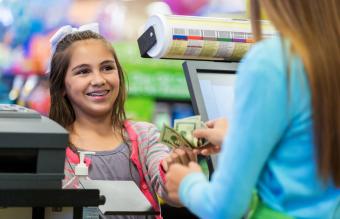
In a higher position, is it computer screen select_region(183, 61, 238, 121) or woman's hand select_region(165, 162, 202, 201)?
computer screen select_region(183, 61, 238, 121)

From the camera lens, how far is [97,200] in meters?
1.53

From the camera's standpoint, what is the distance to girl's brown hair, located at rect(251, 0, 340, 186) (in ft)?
3.93

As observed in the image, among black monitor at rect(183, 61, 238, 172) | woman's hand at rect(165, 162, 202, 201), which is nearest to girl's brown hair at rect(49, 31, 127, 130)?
black monitor at rect(183, 61, 238, 172)

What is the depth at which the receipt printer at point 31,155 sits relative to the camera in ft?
4.71

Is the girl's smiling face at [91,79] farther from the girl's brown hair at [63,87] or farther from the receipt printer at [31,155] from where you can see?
the receipt printer at [31,155]

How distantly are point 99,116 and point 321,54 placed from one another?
49.3 inches

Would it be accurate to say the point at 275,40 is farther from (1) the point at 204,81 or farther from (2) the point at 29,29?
(2) the point at 29,29

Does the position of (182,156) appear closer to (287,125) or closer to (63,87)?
(287,125)

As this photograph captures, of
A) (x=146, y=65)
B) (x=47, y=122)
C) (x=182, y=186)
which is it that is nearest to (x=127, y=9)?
(x=146, y=65)

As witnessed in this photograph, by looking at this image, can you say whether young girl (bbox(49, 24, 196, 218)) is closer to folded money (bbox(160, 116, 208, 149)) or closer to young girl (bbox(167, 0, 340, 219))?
folded money (bbox(160, 116, 208, 149))

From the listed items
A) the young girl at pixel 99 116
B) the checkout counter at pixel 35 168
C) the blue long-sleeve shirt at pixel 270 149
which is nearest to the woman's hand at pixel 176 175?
the blue long-sleeve shirt at pixel 270 149

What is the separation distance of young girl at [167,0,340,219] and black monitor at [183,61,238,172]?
2.55 feet

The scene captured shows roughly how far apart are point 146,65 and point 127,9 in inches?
13.4

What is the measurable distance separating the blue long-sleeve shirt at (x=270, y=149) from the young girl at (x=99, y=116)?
3.04 ft
